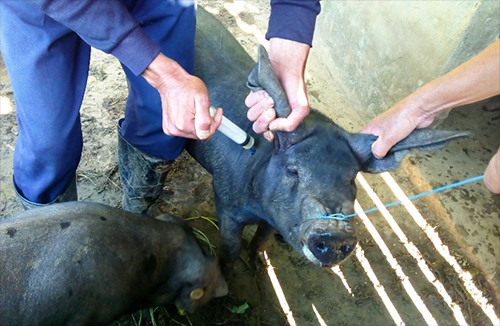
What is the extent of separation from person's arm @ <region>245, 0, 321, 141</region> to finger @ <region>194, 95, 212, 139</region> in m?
0.43

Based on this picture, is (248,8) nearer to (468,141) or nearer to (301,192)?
(468,141)

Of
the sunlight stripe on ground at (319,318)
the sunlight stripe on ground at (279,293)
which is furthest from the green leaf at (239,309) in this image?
the sunlight stripe on ground at (319,318)

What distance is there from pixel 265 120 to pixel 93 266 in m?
1.26

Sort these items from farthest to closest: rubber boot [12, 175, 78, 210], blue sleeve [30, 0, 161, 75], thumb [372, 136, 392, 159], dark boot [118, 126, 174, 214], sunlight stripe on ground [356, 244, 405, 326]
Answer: sunlight stripe on ground [356, 244, 405, 326] < dark boot [118, 126, 174, 214] < rubber boot [12, 175, 78, 210] < thumb [372, 136, 392, 159] < blue sleeve [30, 0, 161, 75]

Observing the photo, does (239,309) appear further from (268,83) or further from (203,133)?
(268,83)

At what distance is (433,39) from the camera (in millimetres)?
3615

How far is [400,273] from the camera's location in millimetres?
3508

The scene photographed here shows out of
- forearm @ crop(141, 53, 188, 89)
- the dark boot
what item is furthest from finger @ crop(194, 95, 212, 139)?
the dark boot

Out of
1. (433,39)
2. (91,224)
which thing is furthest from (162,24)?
(433,39)

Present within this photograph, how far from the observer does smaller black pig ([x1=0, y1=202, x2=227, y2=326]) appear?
2035mm

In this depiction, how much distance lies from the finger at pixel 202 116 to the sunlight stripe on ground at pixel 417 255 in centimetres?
192

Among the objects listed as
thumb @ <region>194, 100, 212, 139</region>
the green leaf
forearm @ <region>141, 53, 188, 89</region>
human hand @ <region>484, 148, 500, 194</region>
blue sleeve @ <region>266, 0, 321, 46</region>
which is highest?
blue sleeve @ <region>266, 0, 321, 46</region>

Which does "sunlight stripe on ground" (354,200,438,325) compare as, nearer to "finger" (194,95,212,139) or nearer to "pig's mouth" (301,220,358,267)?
"pig's mouth" (301,220,358,267)

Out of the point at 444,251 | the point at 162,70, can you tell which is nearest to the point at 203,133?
the point at 162,70
